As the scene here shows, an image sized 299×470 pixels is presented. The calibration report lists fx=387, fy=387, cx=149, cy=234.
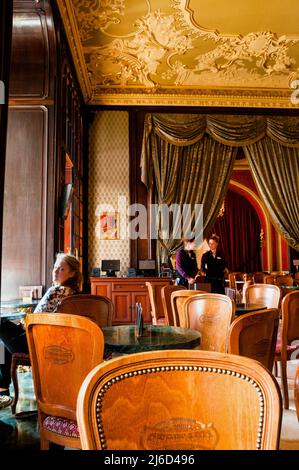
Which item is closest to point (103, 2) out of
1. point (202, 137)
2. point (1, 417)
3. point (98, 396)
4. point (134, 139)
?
point (134, 139)

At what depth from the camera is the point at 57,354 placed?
1.65 m

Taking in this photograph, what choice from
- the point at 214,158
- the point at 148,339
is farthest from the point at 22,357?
the point at 214,158

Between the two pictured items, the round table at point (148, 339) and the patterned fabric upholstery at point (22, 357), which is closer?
the round table at point (148, 339)

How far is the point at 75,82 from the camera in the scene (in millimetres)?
6273

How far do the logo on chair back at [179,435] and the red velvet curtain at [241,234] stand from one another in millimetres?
12916

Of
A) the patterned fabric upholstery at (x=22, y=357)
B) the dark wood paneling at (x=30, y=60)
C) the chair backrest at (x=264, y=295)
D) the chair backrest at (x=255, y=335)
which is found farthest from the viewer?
the dark wood paneling at (x=30, y=60)

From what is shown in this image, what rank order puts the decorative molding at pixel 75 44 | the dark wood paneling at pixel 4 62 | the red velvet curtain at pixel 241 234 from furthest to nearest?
the red velvet curtain at pixel 241 234 < the decorative molding at pixel 75 44 < the dark wood paneling at pixel 4 62

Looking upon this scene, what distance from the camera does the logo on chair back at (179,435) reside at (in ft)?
2.45

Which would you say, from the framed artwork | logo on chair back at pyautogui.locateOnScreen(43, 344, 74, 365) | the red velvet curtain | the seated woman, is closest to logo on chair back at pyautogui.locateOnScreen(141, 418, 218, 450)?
logo on chair back at pyautogui.locateOnScreen(43, 344, 74, 365)

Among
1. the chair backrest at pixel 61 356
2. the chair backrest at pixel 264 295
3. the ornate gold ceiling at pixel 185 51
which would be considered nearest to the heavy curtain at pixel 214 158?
the ornate gold ceiling at pixel 185 51

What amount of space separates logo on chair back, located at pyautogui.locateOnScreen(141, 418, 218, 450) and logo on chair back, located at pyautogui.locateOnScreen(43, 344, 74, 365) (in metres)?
0.94

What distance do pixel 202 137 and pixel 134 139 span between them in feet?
4.31

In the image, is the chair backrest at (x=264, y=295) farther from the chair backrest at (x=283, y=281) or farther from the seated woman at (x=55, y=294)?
the chair backrest at (x=283, y=281)
